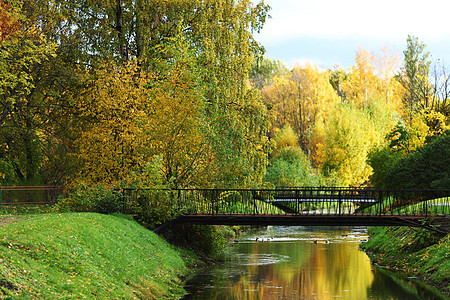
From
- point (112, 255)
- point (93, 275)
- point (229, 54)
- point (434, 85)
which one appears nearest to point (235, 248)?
point (229, 54)

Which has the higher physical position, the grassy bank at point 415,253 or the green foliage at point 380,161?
the green foliage at point 380,161

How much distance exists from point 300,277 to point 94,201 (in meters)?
10.3

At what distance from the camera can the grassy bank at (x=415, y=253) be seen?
906 inches

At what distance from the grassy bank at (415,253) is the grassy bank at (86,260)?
10.7 m

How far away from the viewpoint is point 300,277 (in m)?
24.7

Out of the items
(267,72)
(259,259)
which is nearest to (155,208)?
(259,259)

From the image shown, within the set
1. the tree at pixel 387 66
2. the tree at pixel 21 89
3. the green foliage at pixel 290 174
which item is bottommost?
the green foliage at pixel 290 174

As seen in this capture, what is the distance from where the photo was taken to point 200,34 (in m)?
32.8

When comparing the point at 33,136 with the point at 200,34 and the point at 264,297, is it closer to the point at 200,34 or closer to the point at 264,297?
the point at 200,34

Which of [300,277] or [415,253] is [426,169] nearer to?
[415,253]

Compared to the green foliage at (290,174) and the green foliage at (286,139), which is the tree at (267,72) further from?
the green foliage at (290,174)

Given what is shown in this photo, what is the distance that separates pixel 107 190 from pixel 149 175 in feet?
7.14

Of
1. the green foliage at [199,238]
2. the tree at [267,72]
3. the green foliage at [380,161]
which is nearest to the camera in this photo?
the green foliage at [199,238]

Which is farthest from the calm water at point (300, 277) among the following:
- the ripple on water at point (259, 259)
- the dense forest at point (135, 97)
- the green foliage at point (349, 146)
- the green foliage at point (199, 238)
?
the green foliage at point (349, 146)
